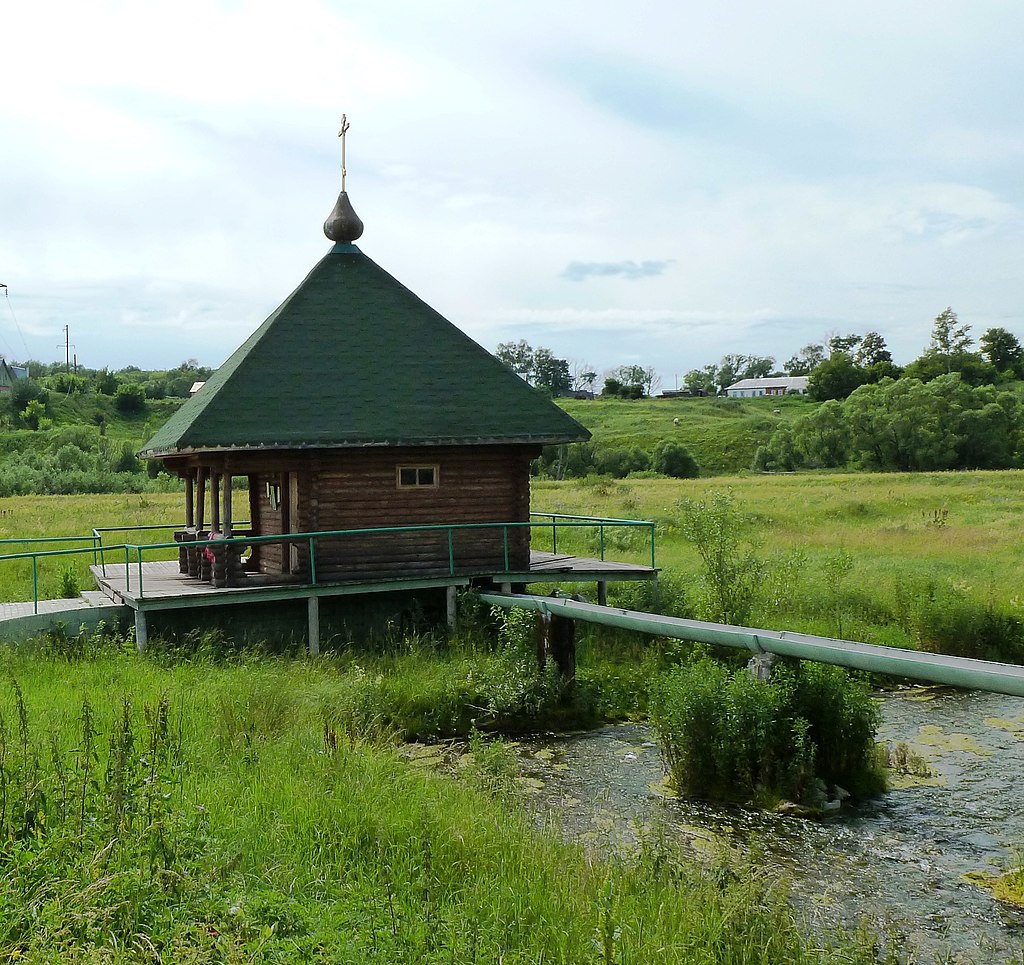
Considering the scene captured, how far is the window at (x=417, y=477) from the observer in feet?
57.5

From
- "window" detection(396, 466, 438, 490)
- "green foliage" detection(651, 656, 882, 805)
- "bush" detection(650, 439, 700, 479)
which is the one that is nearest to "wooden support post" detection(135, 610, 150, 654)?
"window" detection(396, 466, 438, 490)

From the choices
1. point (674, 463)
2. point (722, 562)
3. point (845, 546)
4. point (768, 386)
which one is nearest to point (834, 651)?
point (722, 562)

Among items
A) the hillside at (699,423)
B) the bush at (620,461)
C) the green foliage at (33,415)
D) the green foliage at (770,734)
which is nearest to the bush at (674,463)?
the bush at (620,461)

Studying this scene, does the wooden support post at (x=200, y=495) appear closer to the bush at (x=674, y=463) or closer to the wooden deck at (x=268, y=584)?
the wooden deck at (x=268, y=584)

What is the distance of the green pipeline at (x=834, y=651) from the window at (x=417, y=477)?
3809 mm

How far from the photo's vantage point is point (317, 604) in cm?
1634

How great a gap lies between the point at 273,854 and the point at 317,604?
9435mm

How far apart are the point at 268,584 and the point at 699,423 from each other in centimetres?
9363

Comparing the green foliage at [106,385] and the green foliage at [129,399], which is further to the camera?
the green foliage at [106,385]

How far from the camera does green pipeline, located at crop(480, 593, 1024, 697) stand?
948 cm

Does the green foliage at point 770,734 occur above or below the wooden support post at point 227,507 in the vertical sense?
below

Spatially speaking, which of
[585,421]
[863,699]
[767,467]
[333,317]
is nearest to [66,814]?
[863,699]

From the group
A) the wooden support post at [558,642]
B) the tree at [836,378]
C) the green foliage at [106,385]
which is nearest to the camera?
the wooden support post at [558,642]

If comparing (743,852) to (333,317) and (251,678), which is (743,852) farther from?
(333,317)
